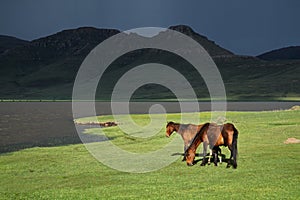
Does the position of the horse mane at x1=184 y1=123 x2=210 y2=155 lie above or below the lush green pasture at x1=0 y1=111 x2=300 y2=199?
above

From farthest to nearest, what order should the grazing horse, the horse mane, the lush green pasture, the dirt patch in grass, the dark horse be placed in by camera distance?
the dirt patch in grass < the grazing horse < the horse mane < the dark horse < the lush green pasture

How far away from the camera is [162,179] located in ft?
63.9

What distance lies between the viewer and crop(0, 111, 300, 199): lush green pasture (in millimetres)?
16656

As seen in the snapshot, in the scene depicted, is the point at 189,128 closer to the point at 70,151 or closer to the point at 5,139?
the point at 70,151

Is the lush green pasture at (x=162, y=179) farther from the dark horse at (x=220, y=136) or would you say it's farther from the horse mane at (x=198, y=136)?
the horse mane at (x=198, y=136)

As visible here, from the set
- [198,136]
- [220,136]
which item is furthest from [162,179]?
[220,136]

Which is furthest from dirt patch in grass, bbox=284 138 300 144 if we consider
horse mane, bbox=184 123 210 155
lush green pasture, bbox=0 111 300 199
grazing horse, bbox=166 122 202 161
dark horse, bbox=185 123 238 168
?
horse mane, bbox=184 123 210 155

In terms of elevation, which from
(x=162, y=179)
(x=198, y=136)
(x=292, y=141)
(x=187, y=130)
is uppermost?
(x=187, y=130)

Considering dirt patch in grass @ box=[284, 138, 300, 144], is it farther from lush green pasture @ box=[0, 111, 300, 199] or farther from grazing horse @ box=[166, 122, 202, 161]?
grazing horse @ box=[166, 122, 202, 161]

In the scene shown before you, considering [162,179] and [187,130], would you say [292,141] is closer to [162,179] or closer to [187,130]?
[187,130]

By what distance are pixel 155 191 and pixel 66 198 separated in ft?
11.5

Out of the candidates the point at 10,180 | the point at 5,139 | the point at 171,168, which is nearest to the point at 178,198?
the point at 171,168

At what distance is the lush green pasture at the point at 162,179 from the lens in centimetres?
1666

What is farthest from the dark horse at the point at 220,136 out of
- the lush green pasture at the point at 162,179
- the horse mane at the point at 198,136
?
the lush green pasture at the point at 162,179
